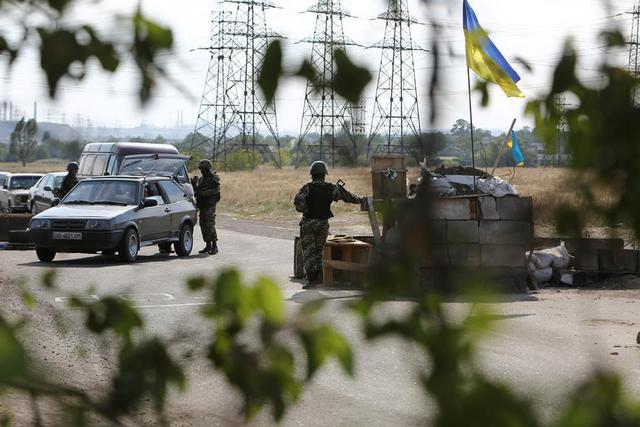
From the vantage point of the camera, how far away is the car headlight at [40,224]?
787 inches

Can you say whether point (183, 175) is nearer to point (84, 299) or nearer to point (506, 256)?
point (84, 299)

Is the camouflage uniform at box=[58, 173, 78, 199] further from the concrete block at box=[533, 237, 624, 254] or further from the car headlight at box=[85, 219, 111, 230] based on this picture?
the concrete block at box=[533, 237, 624, 254]

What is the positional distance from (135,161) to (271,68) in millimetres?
26865

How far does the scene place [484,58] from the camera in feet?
6.97

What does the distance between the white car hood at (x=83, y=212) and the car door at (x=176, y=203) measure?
5.23 ft

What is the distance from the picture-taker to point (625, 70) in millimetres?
1784

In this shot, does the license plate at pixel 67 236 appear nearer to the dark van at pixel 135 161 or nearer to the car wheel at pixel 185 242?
the car wheel at pixel 185 242

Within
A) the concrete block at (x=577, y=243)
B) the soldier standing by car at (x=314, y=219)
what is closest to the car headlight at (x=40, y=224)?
the soldier standing by car at (x=314, y=219)

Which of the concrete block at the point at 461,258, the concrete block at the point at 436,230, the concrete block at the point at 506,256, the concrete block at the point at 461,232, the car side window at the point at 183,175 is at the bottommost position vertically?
the car side window at the point at 183,175

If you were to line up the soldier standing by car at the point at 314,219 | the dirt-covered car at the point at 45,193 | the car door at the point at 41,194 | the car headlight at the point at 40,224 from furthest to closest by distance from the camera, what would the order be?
the car door at the point at 41,194, the dirt-covered car at the point at 45,193, the car headlight at the point at 40,224, the soldier standing by car at the point at 314,219

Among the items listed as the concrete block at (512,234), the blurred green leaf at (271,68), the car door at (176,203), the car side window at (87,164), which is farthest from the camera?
the car side window at (87,164)

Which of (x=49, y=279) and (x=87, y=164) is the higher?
(x=49, y=279)

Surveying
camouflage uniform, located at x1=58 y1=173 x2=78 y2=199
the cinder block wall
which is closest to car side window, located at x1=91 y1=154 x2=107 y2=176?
camouflage uniform, located at x1=58 y1=173 x2=78 y2=199

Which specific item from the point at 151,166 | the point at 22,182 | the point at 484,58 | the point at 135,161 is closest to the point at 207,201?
the point at 151,166
